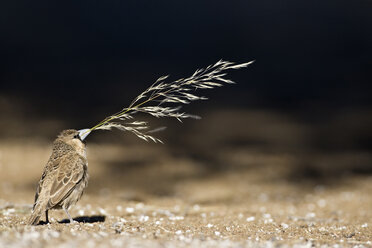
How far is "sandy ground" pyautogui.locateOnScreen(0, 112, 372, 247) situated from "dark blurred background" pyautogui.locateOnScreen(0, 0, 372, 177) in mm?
211

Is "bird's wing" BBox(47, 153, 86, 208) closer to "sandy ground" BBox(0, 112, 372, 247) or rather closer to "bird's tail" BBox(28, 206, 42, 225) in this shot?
"bird's tail" BBox(28, 206, 42, 225)

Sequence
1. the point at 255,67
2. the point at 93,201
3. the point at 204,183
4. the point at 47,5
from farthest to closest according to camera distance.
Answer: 1. the point at 47,5
2. the point at 255,67
3. the point at 204,183
4. the point at 93,201

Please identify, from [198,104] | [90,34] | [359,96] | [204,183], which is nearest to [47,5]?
[90,34]

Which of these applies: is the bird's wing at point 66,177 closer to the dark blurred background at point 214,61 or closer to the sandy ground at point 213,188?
the sandy ground at point 213,188

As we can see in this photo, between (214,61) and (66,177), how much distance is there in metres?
11.4

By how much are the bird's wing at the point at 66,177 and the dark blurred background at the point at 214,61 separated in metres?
5.09

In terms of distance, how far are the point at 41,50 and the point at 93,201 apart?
10.6m

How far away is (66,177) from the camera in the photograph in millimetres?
5809

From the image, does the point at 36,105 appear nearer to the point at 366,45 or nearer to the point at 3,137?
the point at 3,137

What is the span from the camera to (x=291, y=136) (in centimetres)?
1173

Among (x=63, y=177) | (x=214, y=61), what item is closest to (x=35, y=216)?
(x=63, y=177)

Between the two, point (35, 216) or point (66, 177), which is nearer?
point (35, 216)

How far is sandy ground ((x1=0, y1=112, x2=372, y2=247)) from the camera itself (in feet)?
20.0

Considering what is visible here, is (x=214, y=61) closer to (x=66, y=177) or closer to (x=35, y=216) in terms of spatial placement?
(x=66, y=177)
